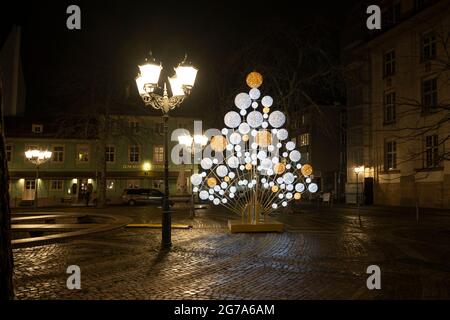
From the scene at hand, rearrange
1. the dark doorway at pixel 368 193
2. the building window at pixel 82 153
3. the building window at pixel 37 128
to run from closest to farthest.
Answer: the dark doorway at pixel 368 193 < the building window at pixel 37 128 < the building window at pixel 82 153

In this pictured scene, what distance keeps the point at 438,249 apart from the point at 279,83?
17.3m

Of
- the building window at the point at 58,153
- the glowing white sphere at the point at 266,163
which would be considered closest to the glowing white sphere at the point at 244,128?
the glowing white sphere at the point at 266,163

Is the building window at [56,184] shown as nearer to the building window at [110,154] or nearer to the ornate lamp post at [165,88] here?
the building window at [110,154]

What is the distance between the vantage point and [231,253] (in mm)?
10836

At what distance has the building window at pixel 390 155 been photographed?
3301cm

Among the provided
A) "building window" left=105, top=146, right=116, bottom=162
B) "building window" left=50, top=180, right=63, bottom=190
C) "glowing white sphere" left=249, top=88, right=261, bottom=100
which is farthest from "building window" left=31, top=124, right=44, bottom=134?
"glowing white sphere" left=249, top=88, right=261, bottom=100

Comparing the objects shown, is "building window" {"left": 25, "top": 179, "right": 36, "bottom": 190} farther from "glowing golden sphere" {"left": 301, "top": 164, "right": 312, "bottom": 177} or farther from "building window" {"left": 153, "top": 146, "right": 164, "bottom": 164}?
"glowing golden sphere" {"left": 301, "top": 164, "right": 312, "bottom": 177}

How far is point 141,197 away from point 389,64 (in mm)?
24099

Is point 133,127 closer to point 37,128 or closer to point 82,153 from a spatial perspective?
point 82,153

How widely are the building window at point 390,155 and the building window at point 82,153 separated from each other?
3011cm

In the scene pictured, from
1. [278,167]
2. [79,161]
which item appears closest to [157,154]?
[79,161]

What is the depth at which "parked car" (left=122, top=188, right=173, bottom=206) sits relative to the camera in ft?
129
